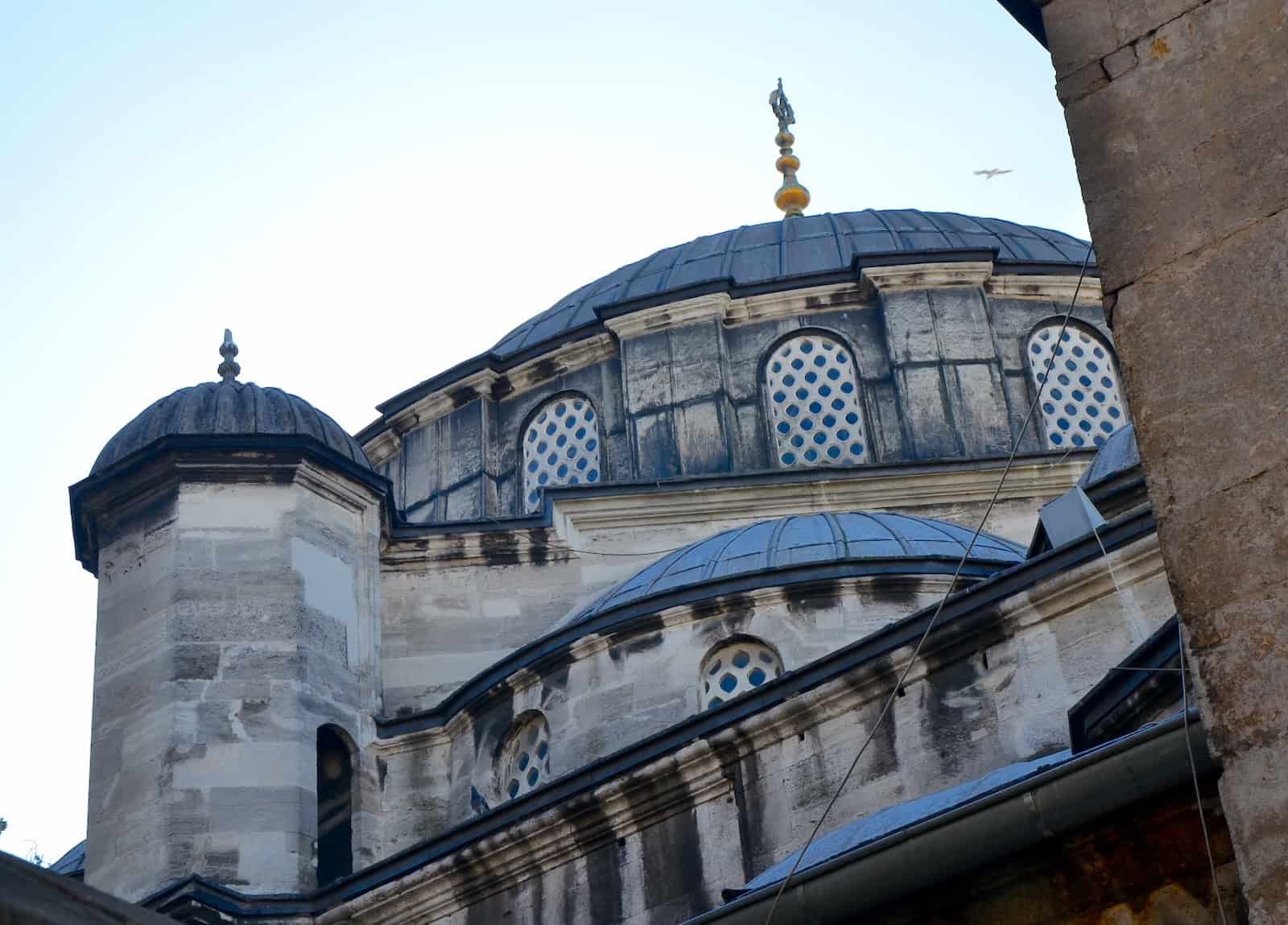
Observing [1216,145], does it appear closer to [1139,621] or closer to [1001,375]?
[1139,621]

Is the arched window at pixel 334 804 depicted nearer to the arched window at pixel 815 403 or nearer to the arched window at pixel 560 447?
the arched window at pixel 560 447

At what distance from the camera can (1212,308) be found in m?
6.19

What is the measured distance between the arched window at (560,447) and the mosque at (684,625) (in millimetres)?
36

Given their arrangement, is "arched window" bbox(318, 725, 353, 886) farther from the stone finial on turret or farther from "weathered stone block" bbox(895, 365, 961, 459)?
"weathered stone block" bbox(895, 365, 961, 459)

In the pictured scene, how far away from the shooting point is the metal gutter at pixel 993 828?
6938mm

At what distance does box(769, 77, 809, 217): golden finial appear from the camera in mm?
28719

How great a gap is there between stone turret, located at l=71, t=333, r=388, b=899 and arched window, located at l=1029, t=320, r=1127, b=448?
6893 mm

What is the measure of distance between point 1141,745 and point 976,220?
64.3ft

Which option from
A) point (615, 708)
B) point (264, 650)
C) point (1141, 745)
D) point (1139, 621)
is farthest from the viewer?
point (264, 650)

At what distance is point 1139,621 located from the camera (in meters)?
13.1

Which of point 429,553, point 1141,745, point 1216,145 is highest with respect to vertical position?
point 429,553

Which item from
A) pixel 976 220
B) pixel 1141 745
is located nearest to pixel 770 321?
pixel 976 220

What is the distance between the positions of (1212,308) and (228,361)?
14720 mm

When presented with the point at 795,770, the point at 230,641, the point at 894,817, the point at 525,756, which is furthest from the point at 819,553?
the point at 894,817
